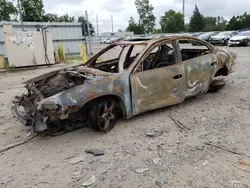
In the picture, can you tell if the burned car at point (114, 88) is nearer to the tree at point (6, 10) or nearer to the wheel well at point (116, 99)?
the wheel well at point (116, 99)

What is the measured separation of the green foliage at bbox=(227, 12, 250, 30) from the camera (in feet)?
167

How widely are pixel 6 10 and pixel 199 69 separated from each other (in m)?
39.1

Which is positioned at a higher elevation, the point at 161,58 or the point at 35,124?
the point at 161,58

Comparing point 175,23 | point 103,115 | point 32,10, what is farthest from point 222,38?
point 175,23

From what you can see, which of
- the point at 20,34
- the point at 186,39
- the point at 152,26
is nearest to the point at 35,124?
the point at 186,39

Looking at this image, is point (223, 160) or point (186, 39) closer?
point (223, 160)

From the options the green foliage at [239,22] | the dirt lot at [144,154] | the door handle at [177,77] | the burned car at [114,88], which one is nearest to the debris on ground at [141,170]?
the dirt lot at [144,154]

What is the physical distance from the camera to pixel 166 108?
16.6ft

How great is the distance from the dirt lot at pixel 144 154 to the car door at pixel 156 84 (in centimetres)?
33

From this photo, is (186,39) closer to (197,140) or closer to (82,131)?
(197,140)

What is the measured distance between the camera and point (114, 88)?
390 centimetres

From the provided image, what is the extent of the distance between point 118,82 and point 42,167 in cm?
172

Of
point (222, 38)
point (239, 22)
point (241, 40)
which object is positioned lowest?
point (241, 40)

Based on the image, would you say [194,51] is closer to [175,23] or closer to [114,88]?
[114,88]
